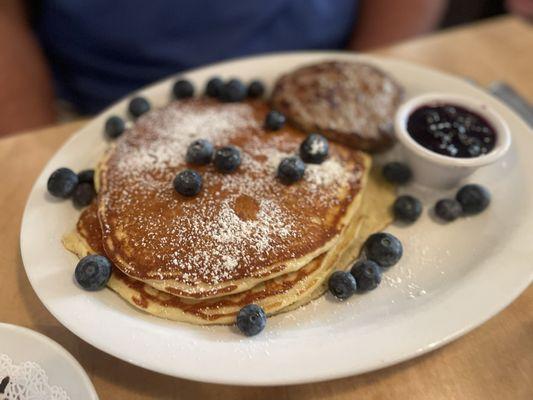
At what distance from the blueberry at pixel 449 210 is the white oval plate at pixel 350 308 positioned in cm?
2

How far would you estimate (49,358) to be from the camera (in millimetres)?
911

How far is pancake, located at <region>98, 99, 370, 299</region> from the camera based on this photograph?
1042 millimetres

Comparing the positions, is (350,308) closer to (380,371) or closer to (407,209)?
(380,371)

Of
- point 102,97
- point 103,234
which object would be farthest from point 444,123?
point 102,97

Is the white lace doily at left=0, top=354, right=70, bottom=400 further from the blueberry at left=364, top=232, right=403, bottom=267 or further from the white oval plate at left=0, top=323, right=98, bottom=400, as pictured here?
the blueberry at left=364, top=232, right=403, bottom=267

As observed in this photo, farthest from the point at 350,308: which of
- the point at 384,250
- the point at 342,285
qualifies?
the point at 384,250

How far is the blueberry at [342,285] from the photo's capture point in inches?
42.1

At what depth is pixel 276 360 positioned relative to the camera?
0.92 meters

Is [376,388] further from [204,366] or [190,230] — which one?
[190,230]

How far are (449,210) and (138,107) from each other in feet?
3.20

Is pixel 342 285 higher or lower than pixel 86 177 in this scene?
lower

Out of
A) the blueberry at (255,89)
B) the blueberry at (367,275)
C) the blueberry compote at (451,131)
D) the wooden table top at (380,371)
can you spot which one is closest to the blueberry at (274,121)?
the blueberry at (255,89)

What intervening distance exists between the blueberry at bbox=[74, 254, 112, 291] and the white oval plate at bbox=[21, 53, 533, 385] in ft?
0.08

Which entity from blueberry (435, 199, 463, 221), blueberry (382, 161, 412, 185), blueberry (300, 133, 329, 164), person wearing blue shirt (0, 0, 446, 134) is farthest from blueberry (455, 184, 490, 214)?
person wearing blue shirt (0, 0, 446, 134)
